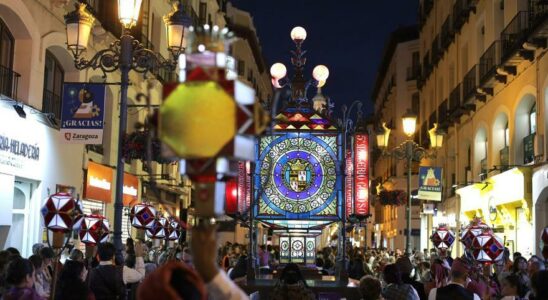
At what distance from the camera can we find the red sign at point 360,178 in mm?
12070

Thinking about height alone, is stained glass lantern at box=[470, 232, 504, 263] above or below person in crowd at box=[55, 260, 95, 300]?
above

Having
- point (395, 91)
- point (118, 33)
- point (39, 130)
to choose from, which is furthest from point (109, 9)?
point (395, 91)

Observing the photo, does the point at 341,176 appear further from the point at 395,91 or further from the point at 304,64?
the point at 395,91

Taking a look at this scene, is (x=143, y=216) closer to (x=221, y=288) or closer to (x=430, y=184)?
(x=221, y=288)

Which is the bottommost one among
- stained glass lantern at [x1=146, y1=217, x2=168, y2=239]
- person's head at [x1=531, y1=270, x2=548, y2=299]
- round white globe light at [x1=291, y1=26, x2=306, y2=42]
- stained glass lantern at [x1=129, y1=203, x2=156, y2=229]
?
person's head at [x1=531, y1=270, x2=548, y2=299]

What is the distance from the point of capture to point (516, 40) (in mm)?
23812

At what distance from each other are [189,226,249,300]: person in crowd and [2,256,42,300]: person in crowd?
3164 millimetres

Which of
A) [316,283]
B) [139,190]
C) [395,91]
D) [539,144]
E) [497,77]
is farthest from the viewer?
[395,91]

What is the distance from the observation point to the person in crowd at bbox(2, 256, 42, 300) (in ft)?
22.8

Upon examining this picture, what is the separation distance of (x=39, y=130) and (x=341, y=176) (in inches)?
430

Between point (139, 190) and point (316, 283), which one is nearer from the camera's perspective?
point (316, 283)

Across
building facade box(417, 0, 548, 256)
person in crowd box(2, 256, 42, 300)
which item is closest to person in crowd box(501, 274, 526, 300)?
person in crowd box(2, 256, 42, 300)

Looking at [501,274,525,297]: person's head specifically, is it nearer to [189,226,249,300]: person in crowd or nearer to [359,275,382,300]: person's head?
[359,275,382,300]: person's head

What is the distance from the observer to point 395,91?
202 ft
